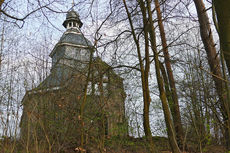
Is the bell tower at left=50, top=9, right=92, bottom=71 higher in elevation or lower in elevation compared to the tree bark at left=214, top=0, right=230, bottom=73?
higher

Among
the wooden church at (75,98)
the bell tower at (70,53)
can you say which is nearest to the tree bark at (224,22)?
the wooden church at (75,98)

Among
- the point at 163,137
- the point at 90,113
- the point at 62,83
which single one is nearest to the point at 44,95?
the point at 62,83

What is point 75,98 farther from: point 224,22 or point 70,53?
point 224,22

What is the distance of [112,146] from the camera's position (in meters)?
5.18

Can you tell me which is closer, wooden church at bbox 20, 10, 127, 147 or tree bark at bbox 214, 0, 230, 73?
tree bark at bbox 214, 0, 230, 73

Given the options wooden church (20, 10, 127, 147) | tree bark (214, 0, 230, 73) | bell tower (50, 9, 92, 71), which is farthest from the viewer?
bell tower (50, 9, 92, 71)

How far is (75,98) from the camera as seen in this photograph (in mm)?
4719

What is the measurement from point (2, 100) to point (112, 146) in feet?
9.00

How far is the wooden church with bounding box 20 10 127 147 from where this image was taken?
3.91 metres

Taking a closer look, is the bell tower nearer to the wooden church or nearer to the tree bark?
the wooden church

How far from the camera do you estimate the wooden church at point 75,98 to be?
391 centimetres

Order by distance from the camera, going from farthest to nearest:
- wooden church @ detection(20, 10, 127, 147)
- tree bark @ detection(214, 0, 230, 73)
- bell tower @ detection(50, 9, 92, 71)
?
1. bell tower @ detection(50, 9, 92, 71)
2. wooden church @ detection(20, 10, 127, 147)
3. tree bark @ detection(214, 0, 230, 73)

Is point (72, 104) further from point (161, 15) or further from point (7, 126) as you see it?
point (161, 15)

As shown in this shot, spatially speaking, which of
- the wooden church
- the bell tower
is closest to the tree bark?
the wooden church
